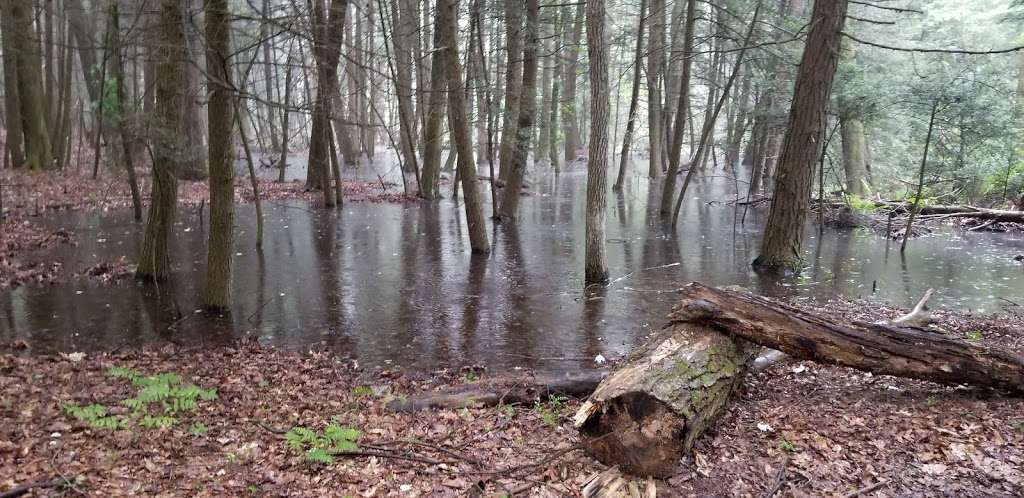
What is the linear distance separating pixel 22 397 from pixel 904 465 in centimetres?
643

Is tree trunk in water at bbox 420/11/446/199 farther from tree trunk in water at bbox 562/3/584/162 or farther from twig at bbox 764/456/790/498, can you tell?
twig at bbox 764/456/790/498

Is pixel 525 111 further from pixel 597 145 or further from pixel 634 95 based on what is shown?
pixel 597 145

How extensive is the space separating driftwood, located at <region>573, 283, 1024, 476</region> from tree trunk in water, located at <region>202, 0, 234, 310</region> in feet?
18.5

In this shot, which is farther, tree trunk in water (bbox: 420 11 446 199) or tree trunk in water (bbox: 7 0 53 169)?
tree trunk in water (bbox: 7 0 53 169)

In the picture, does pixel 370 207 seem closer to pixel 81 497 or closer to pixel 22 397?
pixel 22 397

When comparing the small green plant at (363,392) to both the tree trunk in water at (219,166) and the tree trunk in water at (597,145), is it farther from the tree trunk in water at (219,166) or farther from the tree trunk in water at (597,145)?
the tree trunk in water at (597,145)

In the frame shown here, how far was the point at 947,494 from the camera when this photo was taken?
3.84 m

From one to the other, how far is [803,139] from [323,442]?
9545mm

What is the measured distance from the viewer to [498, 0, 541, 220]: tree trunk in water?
1482 cm

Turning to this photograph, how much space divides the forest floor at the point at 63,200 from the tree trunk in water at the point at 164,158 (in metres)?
0.90

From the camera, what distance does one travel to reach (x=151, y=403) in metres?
5.18

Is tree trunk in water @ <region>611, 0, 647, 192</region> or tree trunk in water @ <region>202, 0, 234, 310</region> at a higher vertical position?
tree trunk in water @ <region>611, 0, 647, 192</region>

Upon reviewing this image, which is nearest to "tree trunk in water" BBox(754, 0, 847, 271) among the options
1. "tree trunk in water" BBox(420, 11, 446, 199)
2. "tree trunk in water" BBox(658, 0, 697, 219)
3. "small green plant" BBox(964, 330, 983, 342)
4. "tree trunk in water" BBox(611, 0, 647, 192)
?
"tree trunk in water" BBox(611, 0, 647, 192)

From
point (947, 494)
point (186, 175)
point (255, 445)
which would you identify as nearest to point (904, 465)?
point (947, 494)
